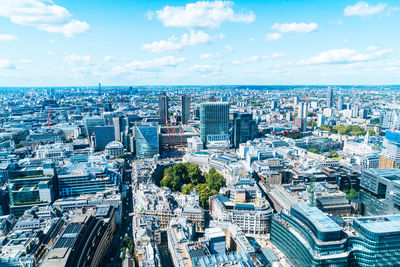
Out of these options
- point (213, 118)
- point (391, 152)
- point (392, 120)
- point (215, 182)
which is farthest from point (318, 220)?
point (392, 120)

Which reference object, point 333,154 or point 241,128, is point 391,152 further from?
point 241,128

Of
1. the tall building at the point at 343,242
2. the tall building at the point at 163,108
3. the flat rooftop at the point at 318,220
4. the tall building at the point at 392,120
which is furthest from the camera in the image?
the tall building at the point at 163,108

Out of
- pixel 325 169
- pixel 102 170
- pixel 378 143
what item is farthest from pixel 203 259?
pixel 378 143

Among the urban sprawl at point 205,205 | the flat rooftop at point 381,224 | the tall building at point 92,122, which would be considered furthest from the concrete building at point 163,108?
the flat rooftop at point 381,224

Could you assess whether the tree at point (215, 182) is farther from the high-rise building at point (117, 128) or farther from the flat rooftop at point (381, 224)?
the high-rise building at point (117, 128)

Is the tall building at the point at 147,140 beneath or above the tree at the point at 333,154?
above

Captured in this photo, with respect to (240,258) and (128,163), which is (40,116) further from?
(240,258)
